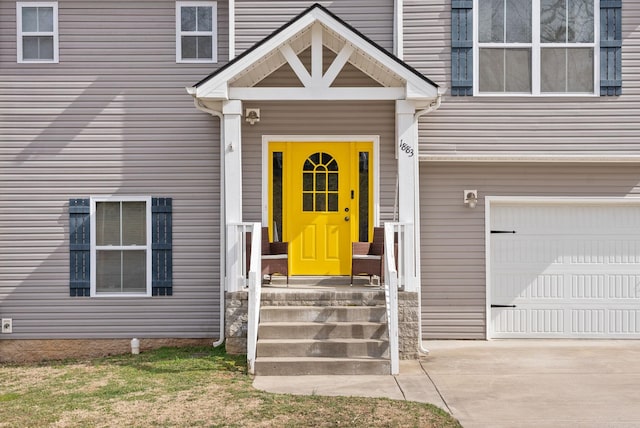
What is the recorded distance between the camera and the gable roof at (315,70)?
9055 mm

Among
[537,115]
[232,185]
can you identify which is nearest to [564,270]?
[537,115]

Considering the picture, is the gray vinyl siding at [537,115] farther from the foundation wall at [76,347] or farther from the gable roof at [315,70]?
the foundation wall at [76,347]

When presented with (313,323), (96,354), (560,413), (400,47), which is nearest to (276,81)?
(400,47)

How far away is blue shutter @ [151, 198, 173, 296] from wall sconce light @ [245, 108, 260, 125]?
170 cm

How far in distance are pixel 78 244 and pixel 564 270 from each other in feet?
23.7

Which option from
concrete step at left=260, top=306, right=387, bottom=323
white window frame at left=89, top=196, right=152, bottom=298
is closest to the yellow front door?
concrete step at left=260, top=306, right=387, bottom=323

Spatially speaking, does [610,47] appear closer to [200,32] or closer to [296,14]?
[296,14]

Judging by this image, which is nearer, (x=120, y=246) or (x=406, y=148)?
(x=406, y=148)

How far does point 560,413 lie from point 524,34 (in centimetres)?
592

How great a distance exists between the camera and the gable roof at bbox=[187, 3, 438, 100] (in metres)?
9.05

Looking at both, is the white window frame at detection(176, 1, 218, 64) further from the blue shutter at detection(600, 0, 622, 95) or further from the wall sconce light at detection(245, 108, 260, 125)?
the blue shutter at detection(600, 0, 622, 95)

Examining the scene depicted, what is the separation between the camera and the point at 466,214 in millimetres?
10711

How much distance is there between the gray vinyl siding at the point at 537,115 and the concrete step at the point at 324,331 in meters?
3.00

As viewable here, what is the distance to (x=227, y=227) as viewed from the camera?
939 centimetres
